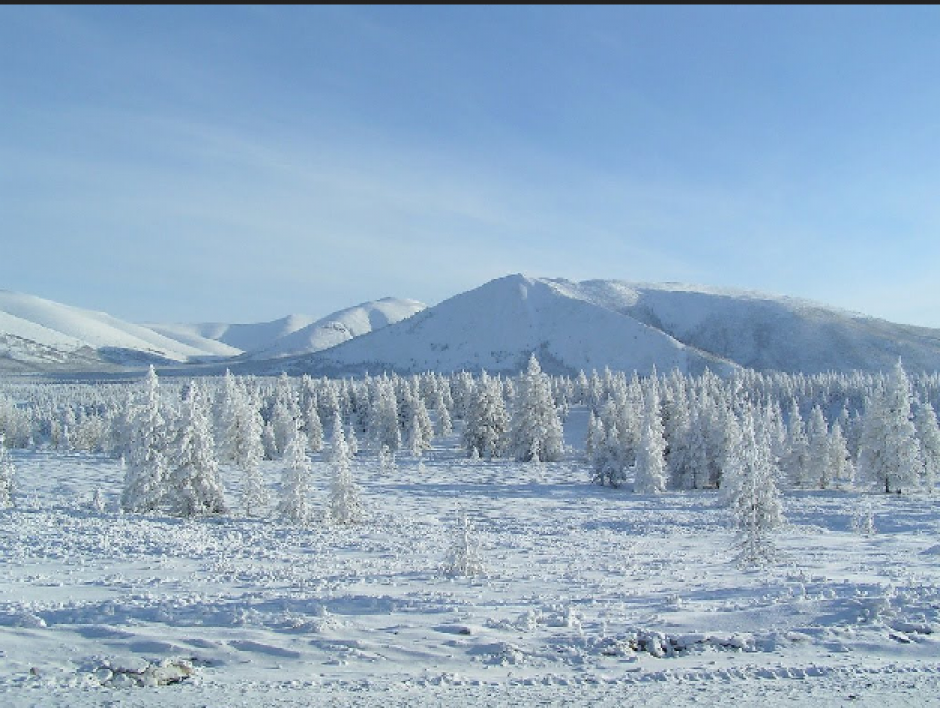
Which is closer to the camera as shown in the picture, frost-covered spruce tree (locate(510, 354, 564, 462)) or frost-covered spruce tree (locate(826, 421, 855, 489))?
frost-covered spruce tree (locate(826, 421, 855, 489))

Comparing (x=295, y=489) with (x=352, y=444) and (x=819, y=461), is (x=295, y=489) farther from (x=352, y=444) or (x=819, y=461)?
(x=819, y=461)

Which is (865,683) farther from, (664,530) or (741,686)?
(664,530)

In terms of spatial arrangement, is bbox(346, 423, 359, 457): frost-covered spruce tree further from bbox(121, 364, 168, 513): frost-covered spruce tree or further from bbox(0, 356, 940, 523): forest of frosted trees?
bbox(121, 364, 168, 513): frost-covered spruce tree

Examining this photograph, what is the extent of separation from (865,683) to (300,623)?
36.1 feet

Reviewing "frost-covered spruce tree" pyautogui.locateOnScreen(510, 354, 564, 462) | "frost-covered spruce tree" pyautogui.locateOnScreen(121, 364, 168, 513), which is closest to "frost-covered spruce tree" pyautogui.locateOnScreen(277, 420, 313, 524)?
"frost-covered spruce tree" pyautogui.locateOnScreen(121, 364, 168, 513)

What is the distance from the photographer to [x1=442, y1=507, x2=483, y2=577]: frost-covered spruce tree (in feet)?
71.1

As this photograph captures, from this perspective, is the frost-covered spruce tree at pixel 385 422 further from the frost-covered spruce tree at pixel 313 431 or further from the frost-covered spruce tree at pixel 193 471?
the frost-covered spruce tree at pixel 193 471

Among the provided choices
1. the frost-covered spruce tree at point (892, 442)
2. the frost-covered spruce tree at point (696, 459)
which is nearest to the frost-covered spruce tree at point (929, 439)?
the frost-covered spruce tree at point (892, 442)

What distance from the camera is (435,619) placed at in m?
15.6

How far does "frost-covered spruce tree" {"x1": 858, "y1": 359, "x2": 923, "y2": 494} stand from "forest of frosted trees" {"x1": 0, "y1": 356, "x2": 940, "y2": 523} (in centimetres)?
11

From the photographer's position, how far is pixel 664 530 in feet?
121

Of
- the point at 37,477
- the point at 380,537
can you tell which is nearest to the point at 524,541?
the point at 380,537

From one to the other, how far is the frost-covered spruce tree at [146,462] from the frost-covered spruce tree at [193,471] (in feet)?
2.10

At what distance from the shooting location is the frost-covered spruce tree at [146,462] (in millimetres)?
34656
